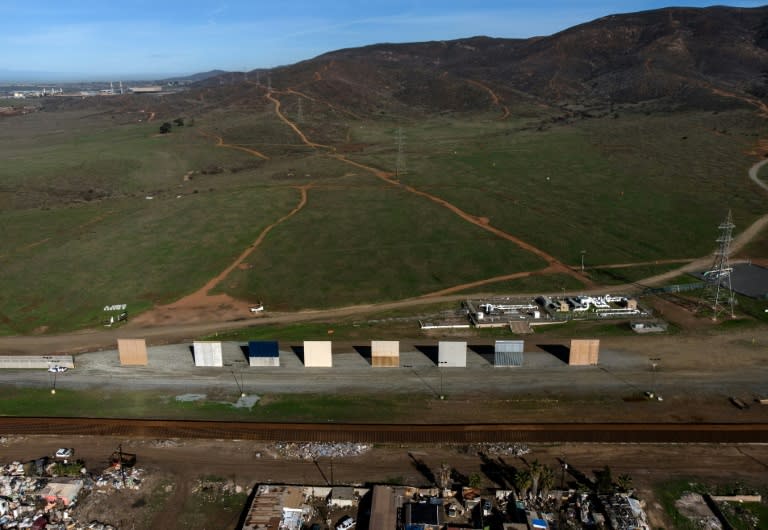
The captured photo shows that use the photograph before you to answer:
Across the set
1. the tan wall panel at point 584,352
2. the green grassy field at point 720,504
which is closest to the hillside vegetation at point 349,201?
the tan wall panel at point 584,352

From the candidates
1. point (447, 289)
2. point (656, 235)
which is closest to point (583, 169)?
point (656, 235)

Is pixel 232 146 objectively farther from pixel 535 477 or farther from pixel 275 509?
pixel 535 477

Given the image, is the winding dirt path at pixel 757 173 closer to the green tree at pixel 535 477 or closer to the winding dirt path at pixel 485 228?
the winding dirt path at pixel 485 228

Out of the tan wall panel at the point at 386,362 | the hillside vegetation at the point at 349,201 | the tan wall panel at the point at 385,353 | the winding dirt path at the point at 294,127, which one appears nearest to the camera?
the tan wall panel at the point at 385,353

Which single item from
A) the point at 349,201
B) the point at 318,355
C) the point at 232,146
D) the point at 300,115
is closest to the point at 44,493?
the point at 318,355

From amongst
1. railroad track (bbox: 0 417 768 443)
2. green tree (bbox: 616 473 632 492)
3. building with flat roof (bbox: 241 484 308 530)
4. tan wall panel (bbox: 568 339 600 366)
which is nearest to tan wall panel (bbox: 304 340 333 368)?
railroad track (bbox: 0 417 768 443)

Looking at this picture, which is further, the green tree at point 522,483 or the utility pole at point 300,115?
the utility pole at point 300,115

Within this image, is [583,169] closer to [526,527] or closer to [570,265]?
[570,265]
